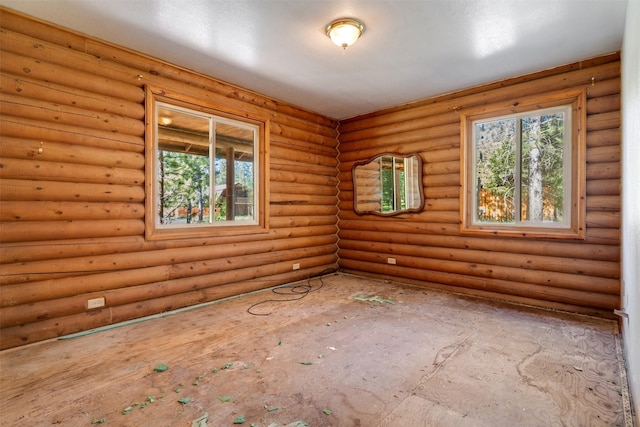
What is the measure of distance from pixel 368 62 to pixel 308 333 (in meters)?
3.22

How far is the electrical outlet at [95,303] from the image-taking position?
122 inches

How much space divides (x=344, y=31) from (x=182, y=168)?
2570 mm

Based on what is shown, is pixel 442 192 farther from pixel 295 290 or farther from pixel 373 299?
pixel 295 290

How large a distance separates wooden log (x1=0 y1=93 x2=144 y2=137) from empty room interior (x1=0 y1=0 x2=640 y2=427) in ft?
0.06

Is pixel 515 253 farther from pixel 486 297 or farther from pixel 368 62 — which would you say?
pixel 368 62

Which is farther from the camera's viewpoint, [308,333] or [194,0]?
[308,333]

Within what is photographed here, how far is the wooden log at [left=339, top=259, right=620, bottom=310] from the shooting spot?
138 inches

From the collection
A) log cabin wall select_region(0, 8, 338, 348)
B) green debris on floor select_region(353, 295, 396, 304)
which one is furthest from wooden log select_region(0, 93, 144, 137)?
green debris on floor select_region(353, 295, 396, 304)

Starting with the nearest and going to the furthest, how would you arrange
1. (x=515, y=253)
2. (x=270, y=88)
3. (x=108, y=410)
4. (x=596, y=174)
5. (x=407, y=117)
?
(x=108, y=410)
(x=596, y=174)
(x=515, y=253)
(x=270, y=88)
(x=407, y=117)

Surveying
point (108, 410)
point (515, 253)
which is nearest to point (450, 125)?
point (515, 253)

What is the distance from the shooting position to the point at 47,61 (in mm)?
2902

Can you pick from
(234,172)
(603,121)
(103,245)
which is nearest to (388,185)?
(234,172)

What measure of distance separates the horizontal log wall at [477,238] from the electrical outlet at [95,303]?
403cm

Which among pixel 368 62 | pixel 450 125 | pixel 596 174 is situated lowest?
pixel 596 174
